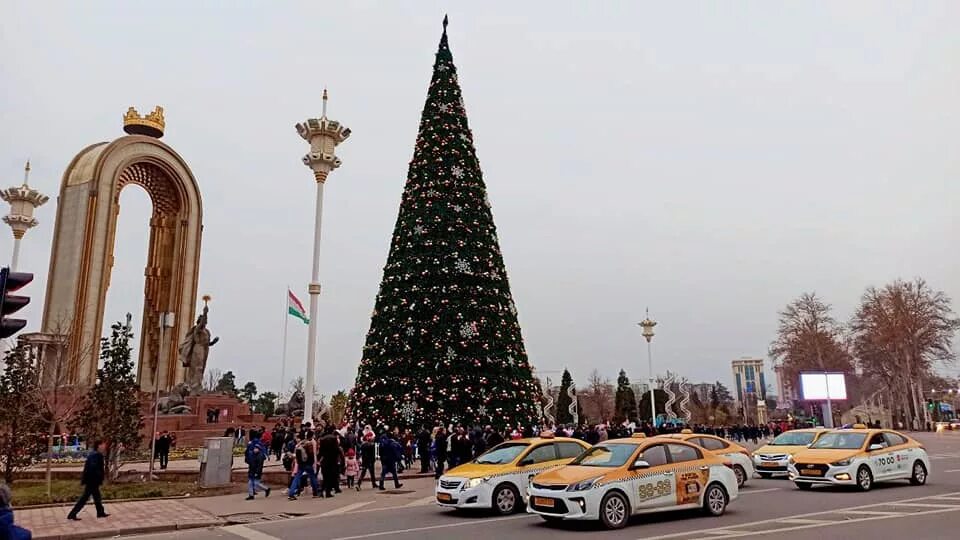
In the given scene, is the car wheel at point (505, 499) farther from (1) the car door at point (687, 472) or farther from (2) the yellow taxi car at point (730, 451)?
(2) the yellow taxi car at point (730, 451)

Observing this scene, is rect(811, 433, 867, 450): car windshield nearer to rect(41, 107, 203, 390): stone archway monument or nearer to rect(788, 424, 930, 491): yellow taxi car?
rect(788, 424, 930, 491): yellow taxi car

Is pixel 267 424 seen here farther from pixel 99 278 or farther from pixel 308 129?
pixel 308 129

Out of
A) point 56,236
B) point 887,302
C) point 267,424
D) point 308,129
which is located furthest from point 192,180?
point 887,302

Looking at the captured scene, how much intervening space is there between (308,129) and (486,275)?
9257 millimetres

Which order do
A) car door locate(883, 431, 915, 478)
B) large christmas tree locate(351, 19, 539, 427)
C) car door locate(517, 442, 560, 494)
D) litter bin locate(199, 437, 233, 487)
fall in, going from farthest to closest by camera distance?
large christmas tree locate(351, 19, 539, 427)
litter bin locate(199, 437, 233, 487)
car door locate(883, 431, 915, 478)
car door locate(517, 442, 560, 494)

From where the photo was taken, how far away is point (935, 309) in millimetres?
62406

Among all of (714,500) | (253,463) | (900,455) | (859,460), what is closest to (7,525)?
(714,500)

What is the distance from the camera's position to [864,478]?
1548cm

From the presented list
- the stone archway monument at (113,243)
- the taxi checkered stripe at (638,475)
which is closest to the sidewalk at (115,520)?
the taxi checkered stripe at (638,475)

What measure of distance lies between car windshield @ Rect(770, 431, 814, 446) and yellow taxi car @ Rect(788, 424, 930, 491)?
3.07 metres

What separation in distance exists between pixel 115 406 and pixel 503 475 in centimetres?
1399

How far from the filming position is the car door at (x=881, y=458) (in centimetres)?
1573

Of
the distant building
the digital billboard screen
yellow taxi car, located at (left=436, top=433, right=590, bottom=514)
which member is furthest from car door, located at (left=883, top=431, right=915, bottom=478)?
the distant building

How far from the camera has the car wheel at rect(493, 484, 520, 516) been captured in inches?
514
